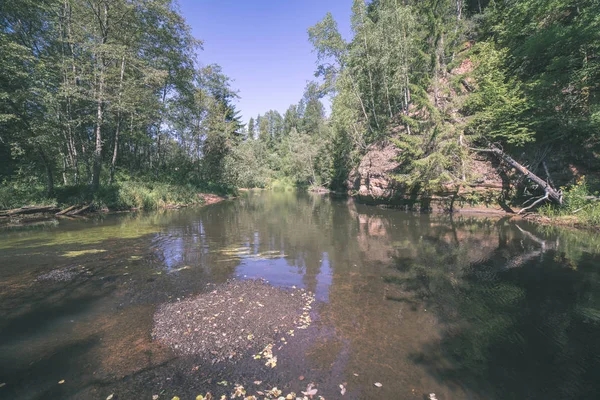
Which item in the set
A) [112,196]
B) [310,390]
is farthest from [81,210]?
[310,390]

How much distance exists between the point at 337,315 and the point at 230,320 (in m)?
2.22

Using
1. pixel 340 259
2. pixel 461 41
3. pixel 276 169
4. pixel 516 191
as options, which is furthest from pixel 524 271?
pixel 276 169

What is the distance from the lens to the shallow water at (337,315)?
3600 mm

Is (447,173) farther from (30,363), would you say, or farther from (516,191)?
(30,363)

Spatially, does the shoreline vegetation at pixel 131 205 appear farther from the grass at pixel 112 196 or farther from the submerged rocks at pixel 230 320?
the submerged rocks at pixel 230 320

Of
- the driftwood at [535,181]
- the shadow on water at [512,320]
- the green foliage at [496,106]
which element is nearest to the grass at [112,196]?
the shadow on water at [512,320]

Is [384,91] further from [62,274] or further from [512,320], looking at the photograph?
[62,274]

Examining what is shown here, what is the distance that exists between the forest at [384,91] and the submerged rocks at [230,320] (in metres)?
15.1

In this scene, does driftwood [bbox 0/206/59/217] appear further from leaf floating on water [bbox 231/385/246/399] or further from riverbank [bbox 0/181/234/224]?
leaf floating on water [bbox 231/385/246/399]

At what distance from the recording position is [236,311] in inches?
205

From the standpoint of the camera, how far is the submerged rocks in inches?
167

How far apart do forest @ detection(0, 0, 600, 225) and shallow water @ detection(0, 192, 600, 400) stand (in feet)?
24.2

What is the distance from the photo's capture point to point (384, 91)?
26312 millimetres

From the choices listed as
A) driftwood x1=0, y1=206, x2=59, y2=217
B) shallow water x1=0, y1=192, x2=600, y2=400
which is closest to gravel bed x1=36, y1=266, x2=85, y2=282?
shallow water x1=0, y1=192, x2=600, y2=400
